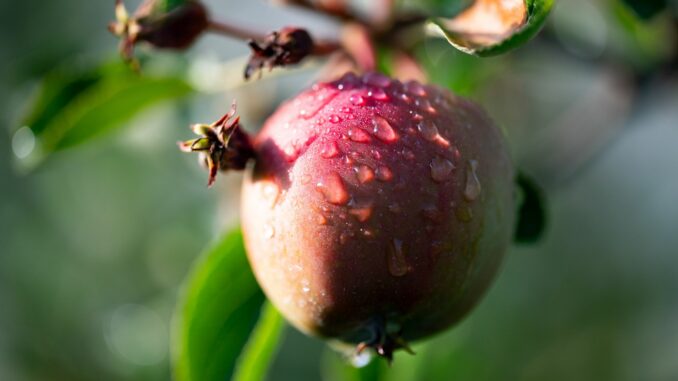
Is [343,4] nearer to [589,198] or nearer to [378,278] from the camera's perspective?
[378,278]

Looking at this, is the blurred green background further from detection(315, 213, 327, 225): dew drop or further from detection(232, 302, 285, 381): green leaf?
detection(315, 213, 327, 225): dew drop

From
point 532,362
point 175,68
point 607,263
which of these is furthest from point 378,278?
→ point 607,263

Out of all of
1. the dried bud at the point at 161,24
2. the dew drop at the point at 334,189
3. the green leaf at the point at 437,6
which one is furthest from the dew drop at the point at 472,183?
the dried bud at the point at 161,24

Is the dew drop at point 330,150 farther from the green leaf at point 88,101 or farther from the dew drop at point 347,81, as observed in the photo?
the green leaf at point 88,101

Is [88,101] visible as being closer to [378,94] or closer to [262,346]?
[262,346]

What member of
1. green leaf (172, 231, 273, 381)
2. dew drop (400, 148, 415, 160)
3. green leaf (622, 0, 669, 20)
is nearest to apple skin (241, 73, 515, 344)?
dew drop (400, 148, 415, 160)

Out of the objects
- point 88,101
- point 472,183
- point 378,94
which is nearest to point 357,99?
point 378,94
